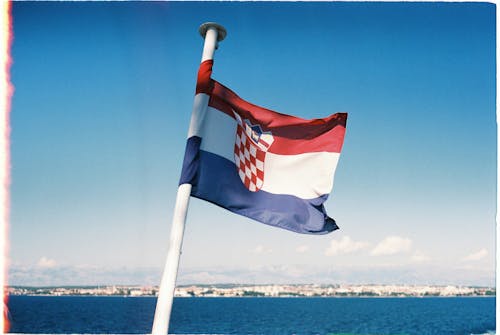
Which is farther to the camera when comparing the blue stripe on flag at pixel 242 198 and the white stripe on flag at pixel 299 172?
the white stripe on flag at pixel 299 172

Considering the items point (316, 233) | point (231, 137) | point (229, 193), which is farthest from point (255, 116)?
point (316, 233)

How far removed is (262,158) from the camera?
14.9 ft

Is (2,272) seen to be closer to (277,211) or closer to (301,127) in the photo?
(277,211)

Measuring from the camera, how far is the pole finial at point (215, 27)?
13.0 feet

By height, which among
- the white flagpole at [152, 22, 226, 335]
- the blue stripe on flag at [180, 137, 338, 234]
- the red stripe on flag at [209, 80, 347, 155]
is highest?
the red stripe on flag at [209, 80, 347, 155]

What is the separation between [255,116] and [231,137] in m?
0.29

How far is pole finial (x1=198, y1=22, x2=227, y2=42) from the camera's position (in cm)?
397

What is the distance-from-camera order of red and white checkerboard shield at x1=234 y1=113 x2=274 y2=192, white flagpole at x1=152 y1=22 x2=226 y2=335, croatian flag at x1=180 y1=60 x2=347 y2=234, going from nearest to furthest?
white flagpole at x1=152 y1=22 x2=226 y2=335 → croatian flag at x1=180 y1=60 x2=347 y2=234 → red and white checkerboard shield at x1=234 y1=113 x2=274 y2=192

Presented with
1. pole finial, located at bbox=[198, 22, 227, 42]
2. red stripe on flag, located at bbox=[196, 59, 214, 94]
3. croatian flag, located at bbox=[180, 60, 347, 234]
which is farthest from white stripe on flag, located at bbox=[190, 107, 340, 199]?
pole finial, located at bbox=[198, 22, 227, 42]

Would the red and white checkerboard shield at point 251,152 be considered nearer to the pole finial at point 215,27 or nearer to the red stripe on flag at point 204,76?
the red stripe on flag at point 204,76

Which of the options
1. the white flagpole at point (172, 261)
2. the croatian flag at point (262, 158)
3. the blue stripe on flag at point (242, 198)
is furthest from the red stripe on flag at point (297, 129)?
the white flagpole at point (172, 261)

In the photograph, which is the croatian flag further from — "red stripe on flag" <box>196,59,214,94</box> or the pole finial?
the pole finial

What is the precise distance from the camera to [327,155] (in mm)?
4648

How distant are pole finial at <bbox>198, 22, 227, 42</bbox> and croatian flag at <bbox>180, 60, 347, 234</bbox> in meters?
0.24
